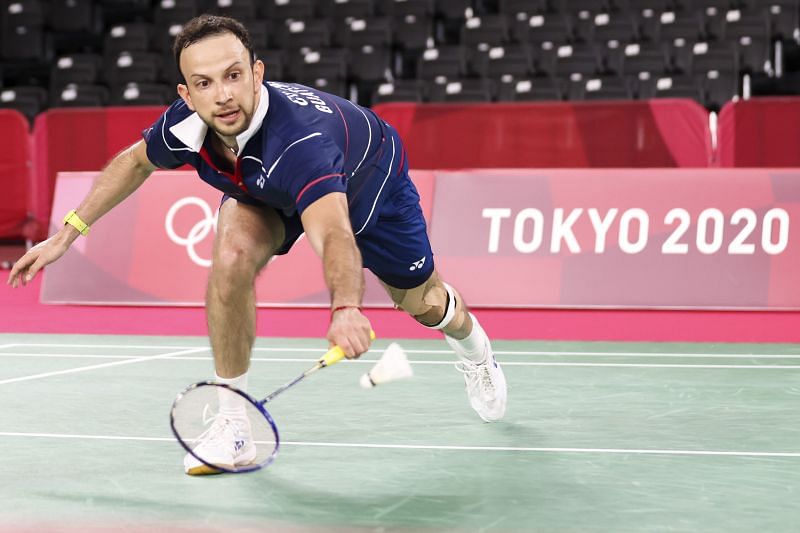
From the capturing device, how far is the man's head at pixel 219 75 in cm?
335

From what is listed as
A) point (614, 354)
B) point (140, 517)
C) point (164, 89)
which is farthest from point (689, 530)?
point (164, 89)

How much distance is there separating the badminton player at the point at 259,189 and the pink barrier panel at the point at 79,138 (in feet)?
25.1

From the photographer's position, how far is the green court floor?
3.06 m

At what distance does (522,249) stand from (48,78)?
31.5 feet

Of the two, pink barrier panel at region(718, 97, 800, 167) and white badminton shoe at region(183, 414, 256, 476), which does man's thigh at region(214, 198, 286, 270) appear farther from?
pink barrier panel at region(718, 97, 800, 167)

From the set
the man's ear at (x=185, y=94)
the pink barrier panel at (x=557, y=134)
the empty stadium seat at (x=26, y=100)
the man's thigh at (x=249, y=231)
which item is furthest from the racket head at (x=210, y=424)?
the empty stadium seat at (x=26, y=100)

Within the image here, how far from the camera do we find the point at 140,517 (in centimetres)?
305

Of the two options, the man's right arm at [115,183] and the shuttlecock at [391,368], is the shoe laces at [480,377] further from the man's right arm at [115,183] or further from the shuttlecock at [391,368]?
the shuttlecock at [391,368]

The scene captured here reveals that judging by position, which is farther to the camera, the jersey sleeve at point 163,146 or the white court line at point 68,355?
the white court line at point 68,355

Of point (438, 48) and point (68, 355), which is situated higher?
point (438, 48)

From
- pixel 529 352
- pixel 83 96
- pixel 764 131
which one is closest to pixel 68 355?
pixel 529 352

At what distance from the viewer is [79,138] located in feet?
37.6

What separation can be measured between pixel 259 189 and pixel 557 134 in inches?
272

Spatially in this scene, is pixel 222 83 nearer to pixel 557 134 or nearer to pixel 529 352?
pixel 529 352
